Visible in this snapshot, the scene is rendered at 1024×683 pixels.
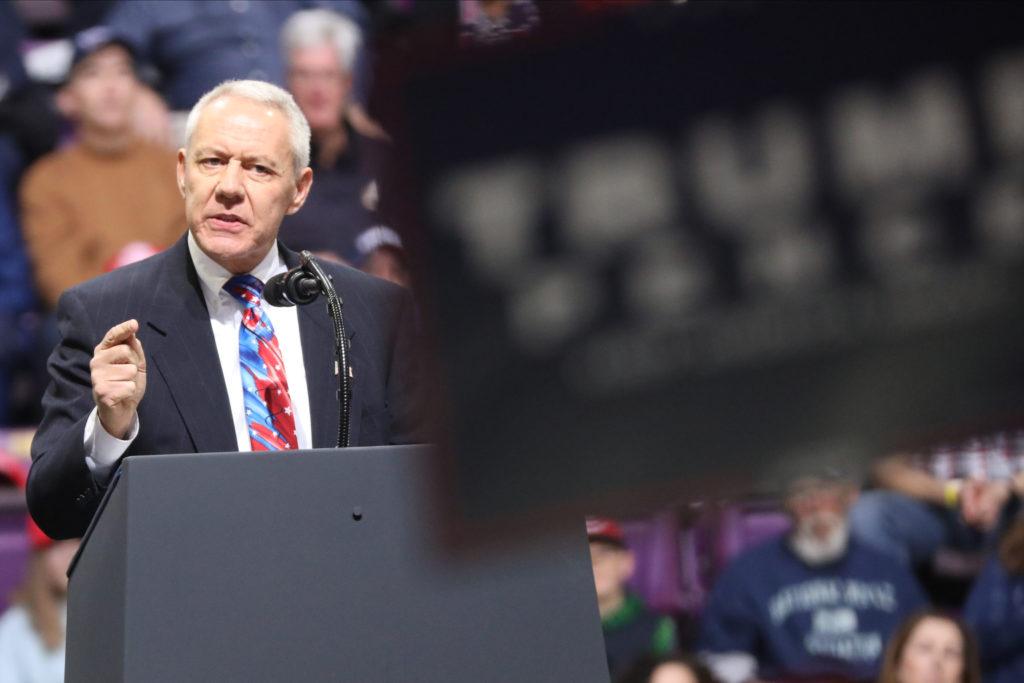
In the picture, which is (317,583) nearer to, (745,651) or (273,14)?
(745,651)

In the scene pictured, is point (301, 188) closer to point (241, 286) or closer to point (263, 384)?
point (241, 286)

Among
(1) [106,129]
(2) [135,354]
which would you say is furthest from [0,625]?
(2) [135,354]

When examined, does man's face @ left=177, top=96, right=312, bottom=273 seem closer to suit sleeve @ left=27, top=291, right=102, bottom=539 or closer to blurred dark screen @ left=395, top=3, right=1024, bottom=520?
suit sleeve @ left=27, top=291, right=102, bottom=539

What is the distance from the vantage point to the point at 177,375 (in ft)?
6.59

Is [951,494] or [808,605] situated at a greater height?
[951,494]

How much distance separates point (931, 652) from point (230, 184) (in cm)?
272

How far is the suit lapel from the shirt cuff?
0.12m

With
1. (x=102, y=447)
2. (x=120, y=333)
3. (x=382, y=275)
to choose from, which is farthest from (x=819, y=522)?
(x=120, y=333)

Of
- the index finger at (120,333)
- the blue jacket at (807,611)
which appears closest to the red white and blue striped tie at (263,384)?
the index finger at (120,333)

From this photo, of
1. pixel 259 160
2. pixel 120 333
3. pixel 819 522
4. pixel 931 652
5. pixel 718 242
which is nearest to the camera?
pixel 718 242

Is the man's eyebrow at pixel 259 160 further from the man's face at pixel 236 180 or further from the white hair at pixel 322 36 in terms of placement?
the white hair at pixel 322 36

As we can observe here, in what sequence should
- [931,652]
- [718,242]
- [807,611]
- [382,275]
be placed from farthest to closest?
1. [807,611]
2. [931,652]
3. [382,275]
4. [718,242]

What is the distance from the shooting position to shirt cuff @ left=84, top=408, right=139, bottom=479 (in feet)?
6.10

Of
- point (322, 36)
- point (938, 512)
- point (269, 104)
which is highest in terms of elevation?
point (322, 36)
